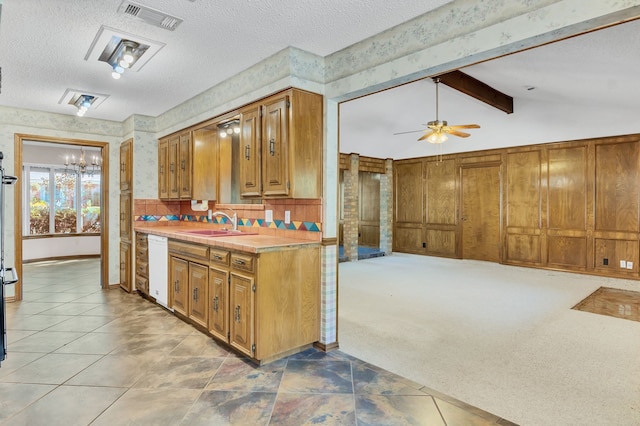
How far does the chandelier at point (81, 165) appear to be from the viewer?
761cm

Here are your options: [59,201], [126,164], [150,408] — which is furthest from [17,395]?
[59,201]

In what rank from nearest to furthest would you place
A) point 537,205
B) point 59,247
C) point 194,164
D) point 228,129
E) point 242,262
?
A: point 242,262 < point 228,129 < point 194,164 < point 537,205 < point 59,247

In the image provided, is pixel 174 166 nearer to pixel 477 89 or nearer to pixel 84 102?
pixel 84 102

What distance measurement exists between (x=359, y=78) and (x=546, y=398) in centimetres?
258

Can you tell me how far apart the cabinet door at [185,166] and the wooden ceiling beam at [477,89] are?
3385 millimetres

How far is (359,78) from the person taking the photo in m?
2.83

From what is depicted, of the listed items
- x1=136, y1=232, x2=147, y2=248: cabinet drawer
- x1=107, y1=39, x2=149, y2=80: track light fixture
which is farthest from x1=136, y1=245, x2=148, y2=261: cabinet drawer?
x1=107, y1=39, x2=149, y2=80: track light fixture

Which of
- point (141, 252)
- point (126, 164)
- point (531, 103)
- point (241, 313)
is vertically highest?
point (531, 103)

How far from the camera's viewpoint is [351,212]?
8.04m

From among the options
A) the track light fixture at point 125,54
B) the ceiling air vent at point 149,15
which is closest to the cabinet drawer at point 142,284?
the track light fixture at point 125,54

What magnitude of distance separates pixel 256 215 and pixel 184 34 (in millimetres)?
1899

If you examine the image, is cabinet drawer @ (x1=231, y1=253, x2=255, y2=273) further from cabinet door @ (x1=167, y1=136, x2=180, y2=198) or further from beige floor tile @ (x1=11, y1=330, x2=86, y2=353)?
cabinet door @ (x1=167, y1=136, x2=180, y2=198)

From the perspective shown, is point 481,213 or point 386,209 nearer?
point 481,213

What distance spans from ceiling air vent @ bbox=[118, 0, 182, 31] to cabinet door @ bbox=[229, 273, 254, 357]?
1.91 m
